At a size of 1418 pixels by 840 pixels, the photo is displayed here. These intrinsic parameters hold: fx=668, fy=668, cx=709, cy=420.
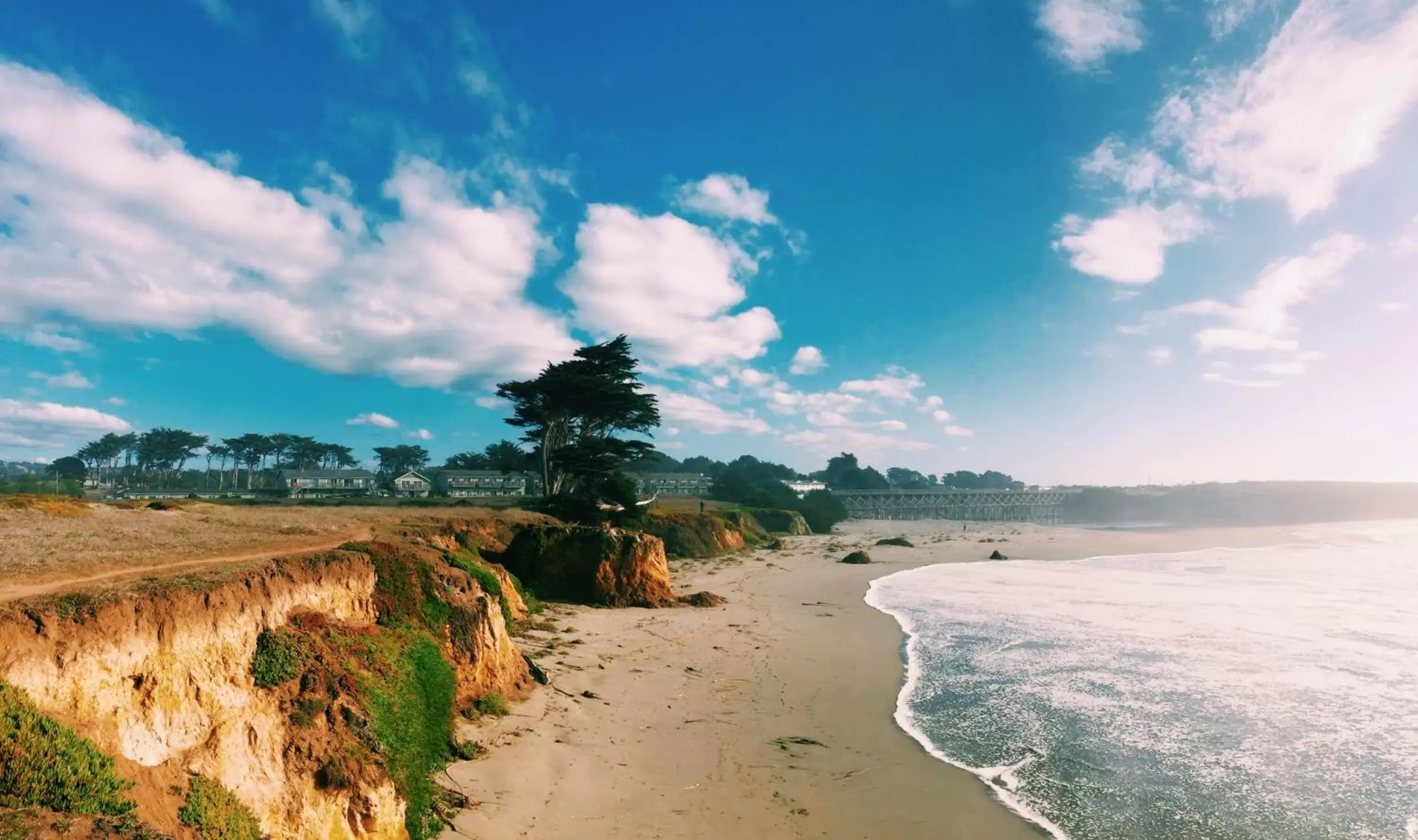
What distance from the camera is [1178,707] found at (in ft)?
35.9

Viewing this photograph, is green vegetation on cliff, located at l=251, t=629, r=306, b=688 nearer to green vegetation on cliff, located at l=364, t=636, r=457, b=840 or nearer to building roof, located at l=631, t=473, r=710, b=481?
green vegetation on cliff, located at l=364, t=636, r=457, b=840

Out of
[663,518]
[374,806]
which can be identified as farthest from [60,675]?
[663,518]

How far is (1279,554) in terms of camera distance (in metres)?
40.3

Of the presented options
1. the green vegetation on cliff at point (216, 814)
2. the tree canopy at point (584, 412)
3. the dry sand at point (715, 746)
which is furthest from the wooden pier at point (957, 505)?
the green vegetation on cliff at point (216, 814)

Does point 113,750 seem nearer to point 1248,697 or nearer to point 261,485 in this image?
point 1248,697

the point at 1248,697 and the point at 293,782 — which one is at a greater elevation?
the point at 293,782

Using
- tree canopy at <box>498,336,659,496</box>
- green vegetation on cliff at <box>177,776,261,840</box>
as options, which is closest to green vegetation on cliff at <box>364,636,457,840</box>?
green vegetation on cliff at <box>177,776,261,840</box>

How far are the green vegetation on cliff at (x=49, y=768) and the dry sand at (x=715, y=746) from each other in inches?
122

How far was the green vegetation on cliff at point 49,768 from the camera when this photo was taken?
157 inches

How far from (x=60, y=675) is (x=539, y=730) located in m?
5.42

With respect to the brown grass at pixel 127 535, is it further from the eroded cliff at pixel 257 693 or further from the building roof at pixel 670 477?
the building roof at pixel 670 477

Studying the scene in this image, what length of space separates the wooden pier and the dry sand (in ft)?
266

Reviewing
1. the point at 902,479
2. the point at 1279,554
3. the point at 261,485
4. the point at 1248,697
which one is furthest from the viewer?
the point at 902,479

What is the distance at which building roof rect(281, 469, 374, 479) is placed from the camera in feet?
277
